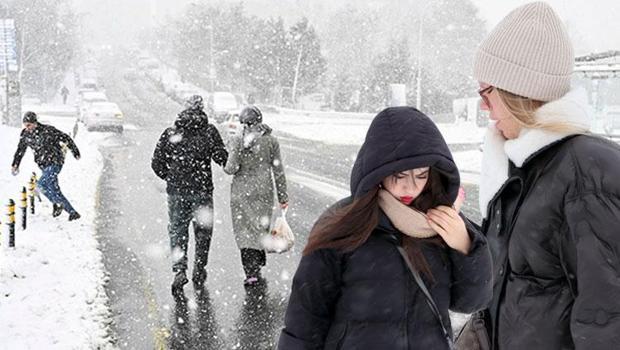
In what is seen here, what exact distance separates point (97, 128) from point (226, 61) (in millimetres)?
27524

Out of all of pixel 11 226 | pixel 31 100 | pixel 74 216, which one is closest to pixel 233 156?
pixel 11 226

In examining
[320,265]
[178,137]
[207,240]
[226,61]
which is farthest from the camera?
[226,61]

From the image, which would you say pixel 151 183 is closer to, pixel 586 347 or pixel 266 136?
pixel 266 136

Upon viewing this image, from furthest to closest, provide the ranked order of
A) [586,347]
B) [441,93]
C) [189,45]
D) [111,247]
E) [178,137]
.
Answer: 1. [189,45]
2. [441,93]
3. [111,247]
4. [178,137]
5. [586,347]

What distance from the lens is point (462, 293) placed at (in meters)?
2.53

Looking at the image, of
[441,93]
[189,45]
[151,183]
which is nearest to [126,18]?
[189,45]

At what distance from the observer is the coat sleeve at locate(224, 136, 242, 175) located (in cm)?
713

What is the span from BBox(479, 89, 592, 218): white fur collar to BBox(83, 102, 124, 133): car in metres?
31.5

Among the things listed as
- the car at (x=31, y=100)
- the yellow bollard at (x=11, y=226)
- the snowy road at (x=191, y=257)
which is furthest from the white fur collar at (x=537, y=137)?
the car at (x=31, y=100)

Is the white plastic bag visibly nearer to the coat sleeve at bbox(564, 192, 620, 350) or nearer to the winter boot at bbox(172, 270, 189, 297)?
the winter boot at bbox(172, 270, 189, 297)

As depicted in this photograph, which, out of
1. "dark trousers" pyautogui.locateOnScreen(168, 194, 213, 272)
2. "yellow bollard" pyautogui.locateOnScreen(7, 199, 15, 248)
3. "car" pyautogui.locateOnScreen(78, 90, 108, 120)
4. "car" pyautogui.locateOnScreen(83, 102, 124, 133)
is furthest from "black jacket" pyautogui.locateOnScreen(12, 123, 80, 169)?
"car" pyautogui.locateOnScreen(78, 90, 108, 120)

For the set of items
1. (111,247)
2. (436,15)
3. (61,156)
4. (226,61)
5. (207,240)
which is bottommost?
(111,247)

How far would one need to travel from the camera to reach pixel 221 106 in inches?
1592

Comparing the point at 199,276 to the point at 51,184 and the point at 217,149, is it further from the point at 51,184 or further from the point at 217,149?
the point at 51,184
